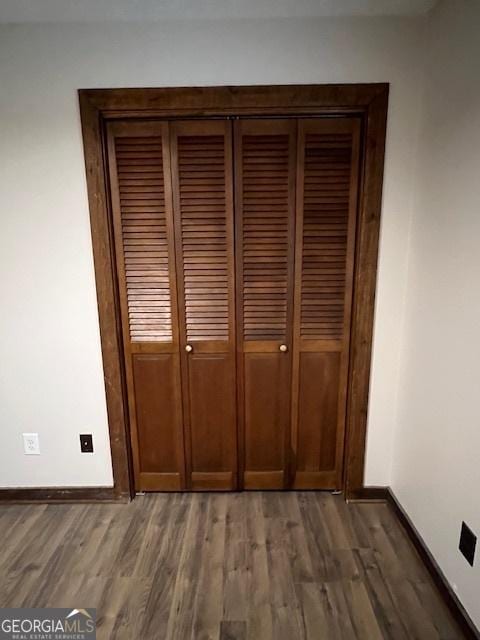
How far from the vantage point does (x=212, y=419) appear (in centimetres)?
198

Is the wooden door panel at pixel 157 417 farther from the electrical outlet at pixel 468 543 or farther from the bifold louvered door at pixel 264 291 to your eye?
the electrical outlet at pixel 468 543

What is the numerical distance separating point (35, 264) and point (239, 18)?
1.42 m

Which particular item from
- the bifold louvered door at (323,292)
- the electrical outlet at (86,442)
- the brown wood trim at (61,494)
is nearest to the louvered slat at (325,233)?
the bifold louvered door at (323,292)

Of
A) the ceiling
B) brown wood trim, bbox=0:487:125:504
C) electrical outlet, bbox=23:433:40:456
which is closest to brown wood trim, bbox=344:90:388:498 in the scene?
the ceiling

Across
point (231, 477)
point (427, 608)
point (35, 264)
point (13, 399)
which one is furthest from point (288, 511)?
point (35, 264)

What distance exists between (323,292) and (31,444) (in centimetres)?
171

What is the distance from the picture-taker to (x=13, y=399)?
1.91m

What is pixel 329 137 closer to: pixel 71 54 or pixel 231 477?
pixel 71 54

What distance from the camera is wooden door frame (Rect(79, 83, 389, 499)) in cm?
162

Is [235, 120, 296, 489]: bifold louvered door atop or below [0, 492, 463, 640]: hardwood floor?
atop

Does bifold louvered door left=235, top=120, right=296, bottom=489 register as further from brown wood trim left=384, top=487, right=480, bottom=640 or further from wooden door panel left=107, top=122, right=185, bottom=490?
brown wood trim left=384, top=487, right=480, bottom=640

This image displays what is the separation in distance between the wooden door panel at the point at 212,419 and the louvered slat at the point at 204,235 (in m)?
0.16

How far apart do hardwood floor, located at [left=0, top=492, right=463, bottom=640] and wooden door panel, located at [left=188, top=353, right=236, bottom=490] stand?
12cm

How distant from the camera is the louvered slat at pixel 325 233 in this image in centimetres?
171
